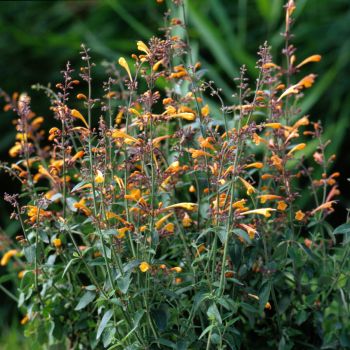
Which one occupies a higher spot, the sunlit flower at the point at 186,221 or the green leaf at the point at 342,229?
the sunlit flower at the point at 186,221

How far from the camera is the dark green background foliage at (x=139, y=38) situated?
5254 mm

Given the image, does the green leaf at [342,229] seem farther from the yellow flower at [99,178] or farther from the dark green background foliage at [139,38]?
the dark green background foliage at [139,38]

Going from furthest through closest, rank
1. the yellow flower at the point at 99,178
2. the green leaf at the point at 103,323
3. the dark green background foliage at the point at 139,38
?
the dark green background foliage at the point at 139,38 < the green leaf at the point at 103,323 < the yellow flower at the point at 99,178

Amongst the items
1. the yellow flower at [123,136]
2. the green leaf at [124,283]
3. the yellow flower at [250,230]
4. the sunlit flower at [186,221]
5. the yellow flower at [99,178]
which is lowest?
the yellow flower at [250,230]

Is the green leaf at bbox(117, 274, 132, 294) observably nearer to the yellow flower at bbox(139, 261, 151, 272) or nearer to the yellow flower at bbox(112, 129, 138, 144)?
the yellow flower at bbox(139, 261, 151, 272)

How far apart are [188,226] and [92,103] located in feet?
1.89

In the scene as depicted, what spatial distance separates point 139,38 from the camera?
5.66 metres

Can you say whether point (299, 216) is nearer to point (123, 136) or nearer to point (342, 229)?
point (342, 229)

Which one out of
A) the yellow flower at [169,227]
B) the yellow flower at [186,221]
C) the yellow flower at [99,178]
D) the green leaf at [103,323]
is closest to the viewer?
the yellow flower at [99,178]

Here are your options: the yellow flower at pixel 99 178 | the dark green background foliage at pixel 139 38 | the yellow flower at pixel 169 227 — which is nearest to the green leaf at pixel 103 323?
the yellow flower at pixel 169 227

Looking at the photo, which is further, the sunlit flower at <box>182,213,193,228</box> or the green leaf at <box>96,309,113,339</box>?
the sunlit flower at <box>182,213,193,228</box>

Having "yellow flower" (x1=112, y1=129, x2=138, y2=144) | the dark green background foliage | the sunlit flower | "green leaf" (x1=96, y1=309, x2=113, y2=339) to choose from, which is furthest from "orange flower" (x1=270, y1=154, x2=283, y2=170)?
the dark green background foliage

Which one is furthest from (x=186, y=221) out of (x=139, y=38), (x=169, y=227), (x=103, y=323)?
(x=139, y=38)

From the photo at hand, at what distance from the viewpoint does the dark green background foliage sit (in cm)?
525
